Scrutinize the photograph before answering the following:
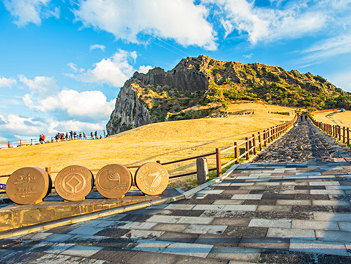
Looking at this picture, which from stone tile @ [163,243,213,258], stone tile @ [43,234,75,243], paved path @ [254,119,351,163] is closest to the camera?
stone tile @ [163,243,213,258]

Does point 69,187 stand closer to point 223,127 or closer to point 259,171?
point 259,171

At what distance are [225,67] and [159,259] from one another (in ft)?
668

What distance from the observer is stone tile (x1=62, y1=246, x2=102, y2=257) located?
12.7ft

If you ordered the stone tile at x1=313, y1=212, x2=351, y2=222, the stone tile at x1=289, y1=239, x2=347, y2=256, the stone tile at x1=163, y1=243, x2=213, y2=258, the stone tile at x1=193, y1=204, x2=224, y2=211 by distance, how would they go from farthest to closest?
the stone tile at x1=193, y1=204, x2=224, y2=211
the stone tile at x1=313, y1=212, x2=351, y2=222
the stone tile at x1=163, y1=243, x2=213, y2=258
the stone tile at x1=289, y1=239, x2=347, y2=256

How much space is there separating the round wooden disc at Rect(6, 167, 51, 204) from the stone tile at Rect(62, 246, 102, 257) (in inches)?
125

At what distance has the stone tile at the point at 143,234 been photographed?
A: 4.32 metres

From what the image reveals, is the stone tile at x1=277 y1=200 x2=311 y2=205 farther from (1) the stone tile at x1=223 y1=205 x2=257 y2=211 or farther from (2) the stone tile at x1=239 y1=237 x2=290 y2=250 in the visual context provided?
(2) the stone tile at x1=239 y1=237 x2=290 y2=250

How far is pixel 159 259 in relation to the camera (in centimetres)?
347

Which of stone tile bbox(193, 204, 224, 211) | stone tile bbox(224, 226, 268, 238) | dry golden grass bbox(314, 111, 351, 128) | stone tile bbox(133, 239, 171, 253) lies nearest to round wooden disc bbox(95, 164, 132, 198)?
stone tile bbox(193, 204, 224, 211)

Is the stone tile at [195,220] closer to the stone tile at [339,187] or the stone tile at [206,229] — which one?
the stone tile at [206,229]

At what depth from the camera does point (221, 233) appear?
13.6 ft

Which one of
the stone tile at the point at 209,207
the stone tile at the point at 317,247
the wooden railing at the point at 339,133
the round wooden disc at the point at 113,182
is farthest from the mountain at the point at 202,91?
the stone tile at the point at 317,247

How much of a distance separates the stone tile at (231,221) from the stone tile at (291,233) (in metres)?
0.53

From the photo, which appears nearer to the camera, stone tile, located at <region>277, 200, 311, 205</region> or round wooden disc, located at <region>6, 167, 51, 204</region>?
stone tile, located at <region>277, 200, 311, 205</region>
